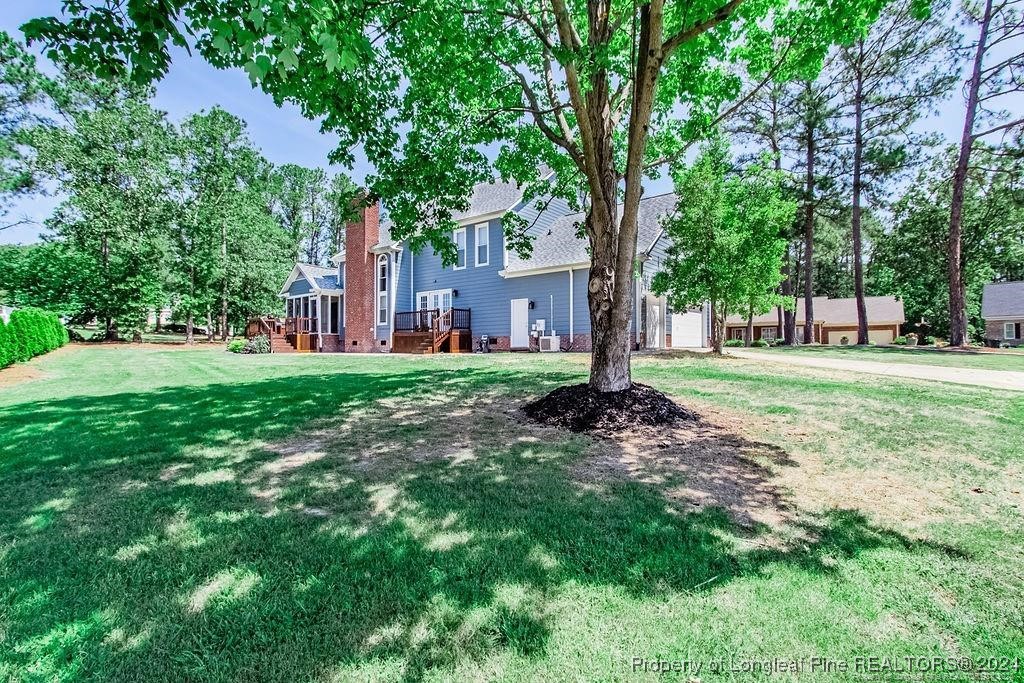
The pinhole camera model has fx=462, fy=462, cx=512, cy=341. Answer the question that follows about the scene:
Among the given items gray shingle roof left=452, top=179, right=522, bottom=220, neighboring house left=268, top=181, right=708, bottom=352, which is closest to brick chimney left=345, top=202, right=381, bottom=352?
neighboring house left=268, top=181, right=708, bottom=352

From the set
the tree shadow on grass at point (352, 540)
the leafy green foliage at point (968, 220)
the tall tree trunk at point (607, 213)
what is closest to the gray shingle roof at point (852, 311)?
the leafy green foliage at point (968, 220)

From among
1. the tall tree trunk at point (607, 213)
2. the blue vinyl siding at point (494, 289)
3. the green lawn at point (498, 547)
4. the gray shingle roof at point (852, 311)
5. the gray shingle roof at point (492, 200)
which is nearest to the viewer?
the green lawn at point (498, 547)

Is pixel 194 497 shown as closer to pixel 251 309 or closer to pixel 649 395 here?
pixel 649 395

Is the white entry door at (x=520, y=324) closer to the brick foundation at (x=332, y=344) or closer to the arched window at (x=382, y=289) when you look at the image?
the arched window at (x=382, y=289)

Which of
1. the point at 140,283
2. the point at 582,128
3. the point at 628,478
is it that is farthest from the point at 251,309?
the point at 628,478

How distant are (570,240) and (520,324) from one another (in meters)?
3.97

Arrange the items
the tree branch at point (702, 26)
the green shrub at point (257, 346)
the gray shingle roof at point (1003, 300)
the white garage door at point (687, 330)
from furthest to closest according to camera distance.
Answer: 1. the gray shingle roof at point (1003, 300)
2. the green shrub at point (257, 346)
3. the white garage door at point (687, 330)
4. the tree branch at point (702, 26)

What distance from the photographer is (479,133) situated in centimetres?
759

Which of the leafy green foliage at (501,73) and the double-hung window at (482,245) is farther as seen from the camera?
the double-hung window at (482,245)

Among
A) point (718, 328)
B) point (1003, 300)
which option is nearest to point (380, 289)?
point (718, 328)

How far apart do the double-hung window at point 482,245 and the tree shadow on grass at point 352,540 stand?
15634mm

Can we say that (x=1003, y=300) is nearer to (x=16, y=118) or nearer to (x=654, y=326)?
(x=654, y=326)

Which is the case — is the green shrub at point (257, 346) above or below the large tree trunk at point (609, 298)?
below

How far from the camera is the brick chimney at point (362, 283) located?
75.4ft
